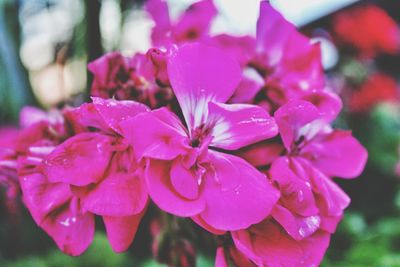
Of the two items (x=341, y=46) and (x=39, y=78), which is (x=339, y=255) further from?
(x=39, y=78)

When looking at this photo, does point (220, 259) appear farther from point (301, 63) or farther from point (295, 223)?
point (301, 63)

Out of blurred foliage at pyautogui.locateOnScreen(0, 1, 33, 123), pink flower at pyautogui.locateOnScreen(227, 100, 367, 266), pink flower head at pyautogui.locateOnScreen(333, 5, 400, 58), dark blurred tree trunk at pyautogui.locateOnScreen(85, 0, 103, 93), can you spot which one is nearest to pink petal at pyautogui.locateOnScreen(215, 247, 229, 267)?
pink flower at pyautogui.locateOnScreen(227, 100, 367, 266)

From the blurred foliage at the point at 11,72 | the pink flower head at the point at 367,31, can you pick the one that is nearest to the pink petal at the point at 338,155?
the blurred foliage at the point at 11,72

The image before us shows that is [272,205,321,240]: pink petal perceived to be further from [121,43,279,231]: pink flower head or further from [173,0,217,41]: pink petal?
[173,0,217,41]: pink petal

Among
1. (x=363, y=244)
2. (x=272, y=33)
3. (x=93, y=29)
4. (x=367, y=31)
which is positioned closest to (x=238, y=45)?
(x=272, y=33)

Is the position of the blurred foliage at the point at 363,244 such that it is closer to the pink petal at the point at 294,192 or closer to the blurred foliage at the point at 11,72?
the pink petal at the point at 294,192

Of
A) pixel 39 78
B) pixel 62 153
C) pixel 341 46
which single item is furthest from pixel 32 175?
pixel 341 46
